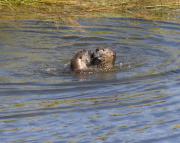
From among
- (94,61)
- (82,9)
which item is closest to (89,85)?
(94,61)

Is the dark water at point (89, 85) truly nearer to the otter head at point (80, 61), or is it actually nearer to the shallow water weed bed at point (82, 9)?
the otter head at point (80, 61)

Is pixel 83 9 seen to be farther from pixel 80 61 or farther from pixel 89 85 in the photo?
pixel 89 85

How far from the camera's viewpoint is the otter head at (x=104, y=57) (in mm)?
10102

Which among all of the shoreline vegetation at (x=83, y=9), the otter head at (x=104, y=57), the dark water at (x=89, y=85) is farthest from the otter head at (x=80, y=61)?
the shoreline vegetation at (x=83, y=9)

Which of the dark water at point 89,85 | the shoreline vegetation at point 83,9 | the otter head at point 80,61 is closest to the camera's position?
the dark water at point 89,85

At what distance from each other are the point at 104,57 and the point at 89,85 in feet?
3.49

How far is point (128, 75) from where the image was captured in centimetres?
970

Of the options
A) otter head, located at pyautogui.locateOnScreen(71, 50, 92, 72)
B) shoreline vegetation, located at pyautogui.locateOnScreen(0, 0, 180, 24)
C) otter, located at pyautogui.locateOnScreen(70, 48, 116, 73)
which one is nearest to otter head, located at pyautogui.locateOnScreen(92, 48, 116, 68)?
otter, located at pyautogui.locateOnScreen(70, 48, 116, 73)

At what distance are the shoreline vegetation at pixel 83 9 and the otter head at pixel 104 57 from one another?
3.02m

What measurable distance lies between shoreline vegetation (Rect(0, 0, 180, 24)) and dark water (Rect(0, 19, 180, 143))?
362mm

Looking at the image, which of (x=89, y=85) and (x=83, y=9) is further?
(x=83, y=9)

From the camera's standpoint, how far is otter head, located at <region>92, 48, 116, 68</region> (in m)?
10.1

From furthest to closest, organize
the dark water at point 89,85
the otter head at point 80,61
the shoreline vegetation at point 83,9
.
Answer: the shoreline vegetation at point 83,9 < the otter head at point 80,61 < the dark water at point 89,85

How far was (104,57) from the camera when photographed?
10.1m
